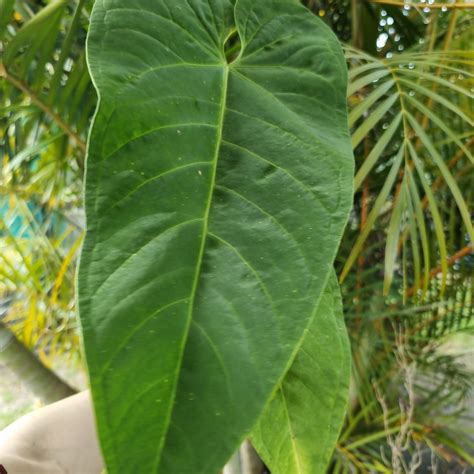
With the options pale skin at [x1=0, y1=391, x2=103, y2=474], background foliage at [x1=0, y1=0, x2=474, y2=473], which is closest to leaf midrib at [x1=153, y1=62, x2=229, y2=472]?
background foliage at [x1=0, y1=0, x2=474, y2=473]

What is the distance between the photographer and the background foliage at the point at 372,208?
668mm

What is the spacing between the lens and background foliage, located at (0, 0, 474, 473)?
2.19 ft

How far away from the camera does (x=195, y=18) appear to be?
10.8 inches

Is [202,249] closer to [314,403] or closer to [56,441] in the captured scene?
[314,403]

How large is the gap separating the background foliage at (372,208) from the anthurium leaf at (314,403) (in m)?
0.28

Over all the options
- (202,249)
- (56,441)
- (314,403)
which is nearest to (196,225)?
(202,249)

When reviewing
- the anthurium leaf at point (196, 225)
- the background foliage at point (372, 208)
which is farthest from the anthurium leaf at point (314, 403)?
the background foliage at point (372, 208)

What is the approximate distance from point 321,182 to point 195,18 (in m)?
0.10

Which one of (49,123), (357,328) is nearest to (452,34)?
(357,328)

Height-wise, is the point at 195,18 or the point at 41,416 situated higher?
the point at 195,18

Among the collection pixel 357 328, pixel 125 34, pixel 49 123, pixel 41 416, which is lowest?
pixel 357 328

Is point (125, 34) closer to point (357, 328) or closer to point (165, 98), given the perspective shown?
point (165, 98)

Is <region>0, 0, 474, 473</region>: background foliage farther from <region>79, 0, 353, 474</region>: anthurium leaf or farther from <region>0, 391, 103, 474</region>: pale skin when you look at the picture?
<region>79, 0, 353, 474</region>: anthurium leaf

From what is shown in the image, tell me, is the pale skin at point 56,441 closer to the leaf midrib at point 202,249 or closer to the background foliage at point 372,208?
the background foliage at point 372,208
